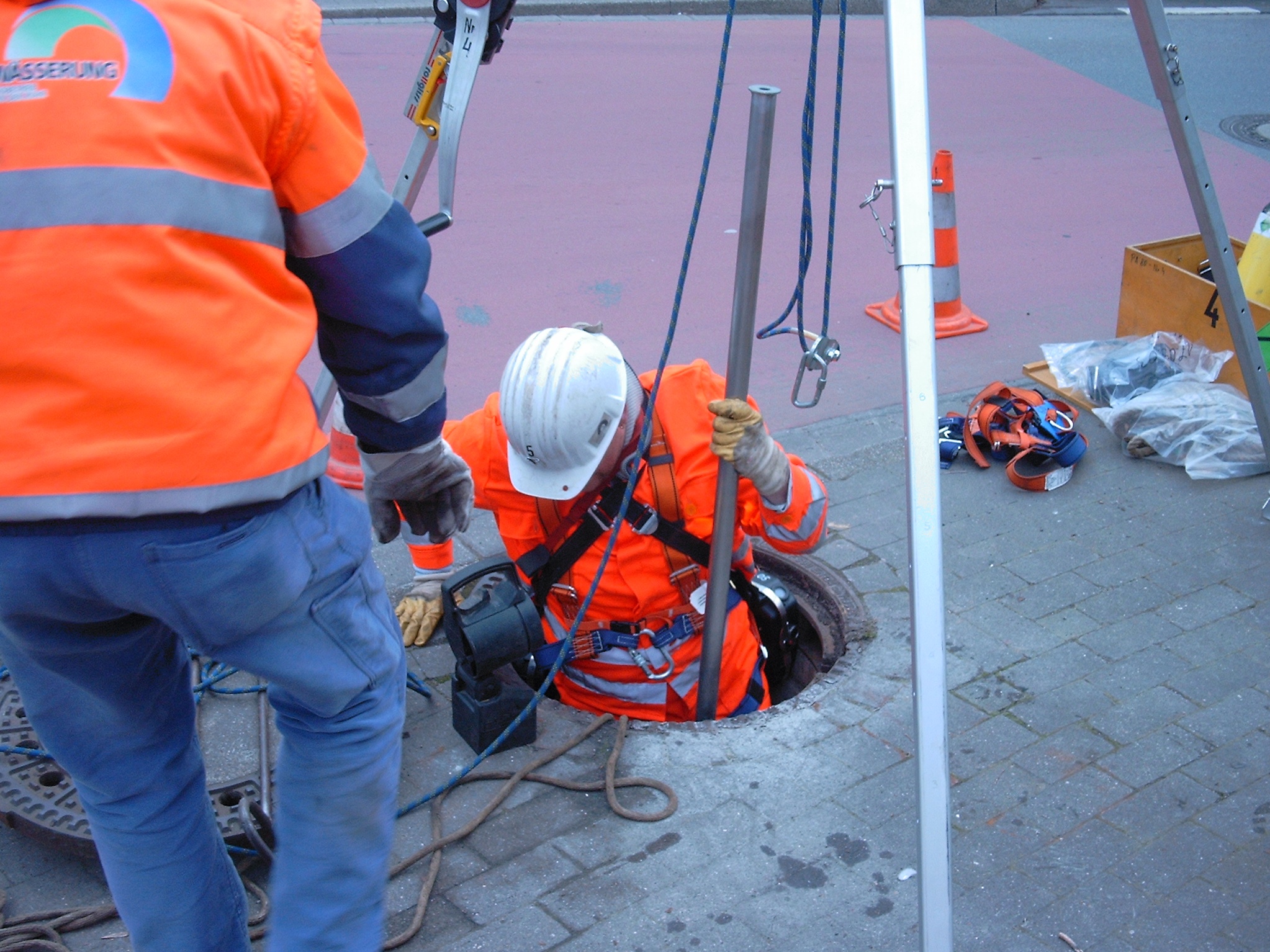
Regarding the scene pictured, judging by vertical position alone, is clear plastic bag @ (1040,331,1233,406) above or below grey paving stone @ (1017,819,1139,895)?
above

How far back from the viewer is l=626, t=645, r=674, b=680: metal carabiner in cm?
326

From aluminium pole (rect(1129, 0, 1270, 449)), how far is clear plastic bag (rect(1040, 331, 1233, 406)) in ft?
3.46

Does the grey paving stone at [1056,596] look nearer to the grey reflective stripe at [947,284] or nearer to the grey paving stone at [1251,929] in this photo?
the grey paving stone at [1251,929]

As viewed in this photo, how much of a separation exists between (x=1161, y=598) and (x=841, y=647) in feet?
3.26

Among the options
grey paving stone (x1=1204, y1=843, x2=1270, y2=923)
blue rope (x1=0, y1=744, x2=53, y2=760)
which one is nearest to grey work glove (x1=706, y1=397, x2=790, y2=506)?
grey paving stone (x1=1204, y1=843, x2=1270, y2=923)

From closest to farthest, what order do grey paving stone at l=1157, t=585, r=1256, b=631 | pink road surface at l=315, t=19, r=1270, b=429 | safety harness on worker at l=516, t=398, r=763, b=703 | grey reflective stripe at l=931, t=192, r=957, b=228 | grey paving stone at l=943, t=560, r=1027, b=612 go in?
safety harness on worker at l=516, t=398, r=763, b=703 → grey paving stone at l=1157, t=585, r=1256, b=631 → grey paving stone at l=943, t=560, r=1027, b=612 → grey reflective stripe at l=931, t=192, r=957, b=228 → pink road surface at l=315, t=19, r=1270, b=429

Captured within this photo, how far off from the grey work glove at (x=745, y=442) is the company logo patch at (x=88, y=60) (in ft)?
4.84

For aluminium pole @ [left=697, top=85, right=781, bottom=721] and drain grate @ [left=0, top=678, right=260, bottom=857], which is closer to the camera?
aluminium pole @ [left=697, top=85, right=781, bottom=721]

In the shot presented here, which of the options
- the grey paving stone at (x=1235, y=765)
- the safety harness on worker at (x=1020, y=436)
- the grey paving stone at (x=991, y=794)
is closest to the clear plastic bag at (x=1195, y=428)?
the safety harness on worker at (x=1020, y=436)

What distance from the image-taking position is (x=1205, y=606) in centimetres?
345

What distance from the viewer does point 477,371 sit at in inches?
205

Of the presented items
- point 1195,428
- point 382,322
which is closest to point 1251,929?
point 382,322

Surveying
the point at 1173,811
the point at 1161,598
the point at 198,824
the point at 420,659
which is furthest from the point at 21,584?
the point at 1161,598

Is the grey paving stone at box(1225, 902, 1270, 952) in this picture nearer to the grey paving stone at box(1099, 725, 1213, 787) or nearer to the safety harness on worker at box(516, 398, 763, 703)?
the grey paving stone at box(1099, 725, 1213, 787)
